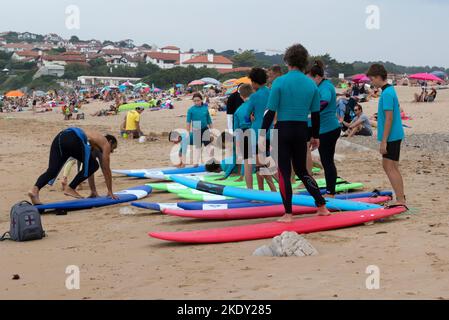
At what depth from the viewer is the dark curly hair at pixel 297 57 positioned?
5711 millimetres

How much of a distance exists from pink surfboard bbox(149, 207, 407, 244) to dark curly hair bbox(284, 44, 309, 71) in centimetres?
148

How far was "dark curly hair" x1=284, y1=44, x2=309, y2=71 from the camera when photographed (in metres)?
5.71

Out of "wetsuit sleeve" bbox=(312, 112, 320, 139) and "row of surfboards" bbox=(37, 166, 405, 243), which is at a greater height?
"wetsuit sleeve" bbox=(312, 112, 320, 139)

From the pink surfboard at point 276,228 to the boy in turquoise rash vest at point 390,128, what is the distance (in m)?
Answer: 0.34

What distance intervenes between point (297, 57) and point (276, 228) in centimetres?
162

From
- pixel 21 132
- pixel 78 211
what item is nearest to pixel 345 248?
pixel 78 211

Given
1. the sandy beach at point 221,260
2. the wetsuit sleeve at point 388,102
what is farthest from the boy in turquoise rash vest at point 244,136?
the wetsuit sleeve at point 388,102

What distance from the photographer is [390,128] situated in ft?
19.4


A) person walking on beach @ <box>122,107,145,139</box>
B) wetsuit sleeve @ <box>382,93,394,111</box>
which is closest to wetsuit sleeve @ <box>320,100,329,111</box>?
wetsuit sleeve @ <box>382,93,394,111</box>

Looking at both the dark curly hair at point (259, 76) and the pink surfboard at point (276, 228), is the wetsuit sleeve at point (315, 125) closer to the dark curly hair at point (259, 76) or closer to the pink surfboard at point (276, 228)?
the pink surfboard at point (276, 228)

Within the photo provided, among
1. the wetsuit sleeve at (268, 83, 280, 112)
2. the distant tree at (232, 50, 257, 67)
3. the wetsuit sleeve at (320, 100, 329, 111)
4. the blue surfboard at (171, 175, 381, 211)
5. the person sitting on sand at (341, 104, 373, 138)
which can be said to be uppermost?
the distant tree at (232, 50, 257, 67)

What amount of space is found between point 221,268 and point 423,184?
14.8ft

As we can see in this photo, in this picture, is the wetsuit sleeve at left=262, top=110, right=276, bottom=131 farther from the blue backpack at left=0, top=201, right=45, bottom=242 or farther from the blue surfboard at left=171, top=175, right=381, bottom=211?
the blue backpack at left=0, top=201, right=45, bottom=242
